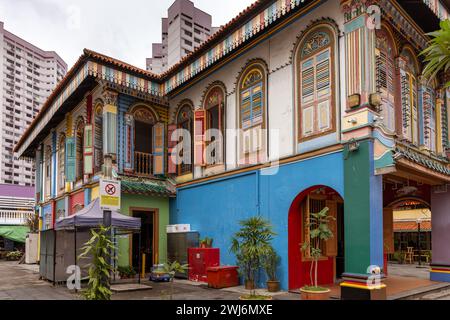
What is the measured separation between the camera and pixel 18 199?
42.2m

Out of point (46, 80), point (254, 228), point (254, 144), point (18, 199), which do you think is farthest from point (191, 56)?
point (46, 80)

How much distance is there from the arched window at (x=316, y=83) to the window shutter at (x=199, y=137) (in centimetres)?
429

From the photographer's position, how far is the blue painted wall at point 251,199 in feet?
A: 35.4

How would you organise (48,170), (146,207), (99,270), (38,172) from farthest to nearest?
(38,172), (48,170), (146,207), (99,270)

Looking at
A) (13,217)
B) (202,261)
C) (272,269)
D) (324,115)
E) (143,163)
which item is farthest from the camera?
(13,217)

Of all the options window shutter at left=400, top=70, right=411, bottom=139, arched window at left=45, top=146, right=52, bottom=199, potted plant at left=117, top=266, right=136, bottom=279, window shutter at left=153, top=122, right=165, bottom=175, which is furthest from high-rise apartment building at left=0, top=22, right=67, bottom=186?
window shutter at left=400, top=70, right=411, bottom=139

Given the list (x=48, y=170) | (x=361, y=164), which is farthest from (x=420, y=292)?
(x=48, y=170)

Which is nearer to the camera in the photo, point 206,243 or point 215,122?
point 206,243

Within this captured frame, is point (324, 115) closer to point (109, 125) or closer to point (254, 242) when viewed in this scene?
point (254, 242)

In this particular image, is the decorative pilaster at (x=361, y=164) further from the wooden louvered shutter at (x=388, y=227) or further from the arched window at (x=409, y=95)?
the wooden louvered shutter at (x=388, y=227)

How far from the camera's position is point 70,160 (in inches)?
717

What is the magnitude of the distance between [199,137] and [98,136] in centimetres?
403

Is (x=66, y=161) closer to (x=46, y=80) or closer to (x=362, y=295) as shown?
(x=362, y=295)

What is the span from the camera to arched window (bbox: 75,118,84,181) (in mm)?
18000
